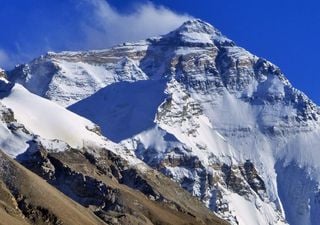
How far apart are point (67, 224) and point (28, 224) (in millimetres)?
9491

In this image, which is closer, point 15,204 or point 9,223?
point 9,223

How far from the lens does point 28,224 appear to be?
192125 millimetres

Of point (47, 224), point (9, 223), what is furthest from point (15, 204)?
point (9, 223)

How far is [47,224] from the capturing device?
200 metres

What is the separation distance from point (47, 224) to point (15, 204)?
245 inches

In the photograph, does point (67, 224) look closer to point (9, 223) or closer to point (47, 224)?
point (47, 224)

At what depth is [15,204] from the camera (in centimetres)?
19988

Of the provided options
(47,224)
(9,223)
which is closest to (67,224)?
(47,224)

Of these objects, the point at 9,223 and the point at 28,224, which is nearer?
the point at 9,223

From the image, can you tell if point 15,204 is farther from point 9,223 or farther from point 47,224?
point 9,223

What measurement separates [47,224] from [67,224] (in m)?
3.31

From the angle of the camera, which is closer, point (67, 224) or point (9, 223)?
point (9, 223)

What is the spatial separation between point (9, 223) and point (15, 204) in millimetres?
20098
